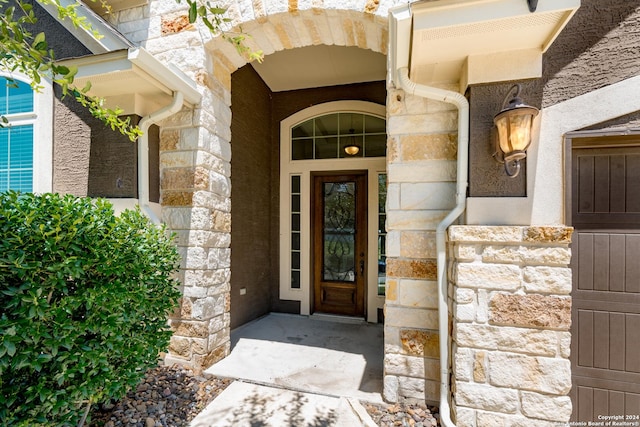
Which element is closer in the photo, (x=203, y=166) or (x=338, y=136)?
(x=203, y=166)

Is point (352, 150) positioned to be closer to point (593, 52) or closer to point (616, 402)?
point (593, 52)

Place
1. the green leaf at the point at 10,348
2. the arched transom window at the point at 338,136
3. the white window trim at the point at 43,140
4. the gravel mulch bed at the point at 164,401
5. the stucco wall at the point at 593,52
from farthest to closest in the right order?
the arched transom window at the point at 338,136, the white window trim at the point at 43,140, the gravel mulch bed at the point at 164,401, the stucco wall at the point at 593,52, the green leaf at the point at 10,348

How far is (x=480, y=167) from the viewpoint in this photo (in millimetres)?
1933

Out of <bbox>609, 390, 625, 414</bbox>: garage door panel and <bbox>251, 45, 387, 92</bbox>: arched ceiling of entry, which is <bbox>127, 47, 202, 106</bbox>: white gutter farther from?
<bbox>609, 390, 625, 414</bbox>: garage door panel

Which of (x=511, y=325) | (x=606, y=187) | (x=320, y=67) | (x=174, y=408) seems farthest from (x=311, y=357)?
(x=320, y=67)

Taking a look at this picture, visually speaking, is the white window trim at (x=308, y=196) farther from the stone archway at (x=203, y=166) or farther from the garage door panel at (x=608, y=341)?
the garage door panel at (x=608, y=341)

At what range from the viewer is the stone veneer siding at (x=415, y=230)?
2.12 m

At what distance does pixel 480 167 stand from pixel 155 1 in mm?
3058

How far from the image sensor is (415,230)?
2.16 meters

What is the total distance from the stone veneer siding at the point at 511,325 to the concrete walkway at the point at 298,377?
0.76 metres

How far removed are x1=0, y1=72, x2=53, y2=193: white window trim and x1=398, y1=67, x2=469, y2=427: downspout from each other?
319 cm

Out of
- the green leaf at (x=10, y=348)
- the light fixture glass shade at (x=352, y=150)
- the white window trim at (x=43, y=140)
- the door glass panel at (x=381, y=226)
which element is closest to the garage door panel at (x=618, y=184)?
the door glass panel at (x=381, y=226)

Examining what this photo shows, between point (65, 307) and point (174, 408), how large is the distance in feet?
3.74

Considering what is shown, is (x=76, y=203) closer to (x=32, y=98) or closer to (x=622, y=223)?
(x=32, y=98)
